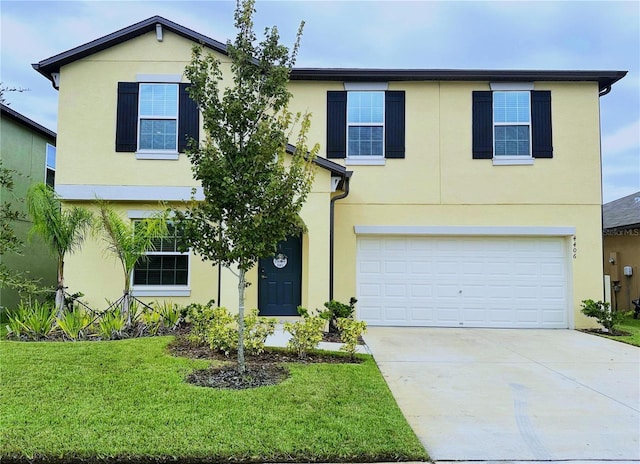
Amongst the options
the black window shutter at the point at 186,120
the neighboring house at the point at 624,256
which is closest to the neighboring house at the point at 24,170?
the black window shutter at the point at 186,120

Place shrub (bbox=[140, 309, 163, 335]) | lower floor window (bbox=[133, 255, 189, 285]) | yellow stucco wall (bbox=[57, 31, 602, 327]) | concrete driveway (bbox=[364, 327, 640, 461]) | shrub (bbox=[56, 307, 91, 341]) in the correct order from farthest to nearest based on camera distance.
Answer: yellow stucco wall (bbox=[57, 31, 602, 327])
lower floor window (bbox=[133, 255, 189, 285])
shrub (bbox=[140, 309, 163, 335])
shrub (bbox=[56, 307, 91, 341])
concrete driveway (bbox=[364, 327, 640, 461])

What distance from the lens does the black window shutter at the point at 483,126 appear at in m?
11.5

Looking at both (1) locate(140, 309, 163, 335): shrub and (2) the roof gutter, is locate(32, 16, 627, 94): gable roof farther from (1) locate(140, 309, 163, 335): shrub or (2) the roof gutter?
(1) locate(140, 309, 163, 335): shrub

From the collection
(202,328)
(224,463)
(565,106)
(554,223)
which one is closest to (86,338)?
(202,328)

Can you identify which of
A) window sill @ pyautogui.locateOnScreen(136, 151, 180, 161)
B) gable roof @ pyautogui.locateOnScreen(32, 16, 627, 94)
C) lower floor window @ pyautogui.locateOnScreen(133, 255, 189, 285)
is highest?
gable roof @ pyautogui.locateOnScreen(32, 16, 627, 94)

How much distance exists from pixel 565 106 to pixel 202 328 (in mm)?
10556

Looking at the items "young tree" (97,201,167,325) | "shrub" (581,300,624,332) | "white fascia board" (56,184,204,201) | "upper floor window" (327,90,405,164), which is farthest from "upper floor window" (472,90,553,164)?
"young tree" (97,201,167,325)

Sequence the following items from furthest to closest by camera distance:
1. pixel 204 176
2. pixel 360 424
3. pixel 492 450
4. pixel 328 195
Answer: pixel 328 195
pixel 204 176
pixel 360 424
pixel 492 450

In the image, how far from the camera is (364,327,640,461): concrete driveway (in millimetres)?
4199

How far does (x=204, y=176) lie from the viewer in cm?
567

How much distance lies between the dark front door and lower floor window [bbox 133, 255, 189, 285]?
6.22 ft

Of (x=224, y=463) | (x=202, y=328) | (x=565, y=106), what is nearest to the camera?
(x=224, y=463)

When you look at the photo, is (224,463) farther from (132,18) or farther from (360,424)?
(132,18)

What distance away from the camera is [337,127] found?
37.7 feet
